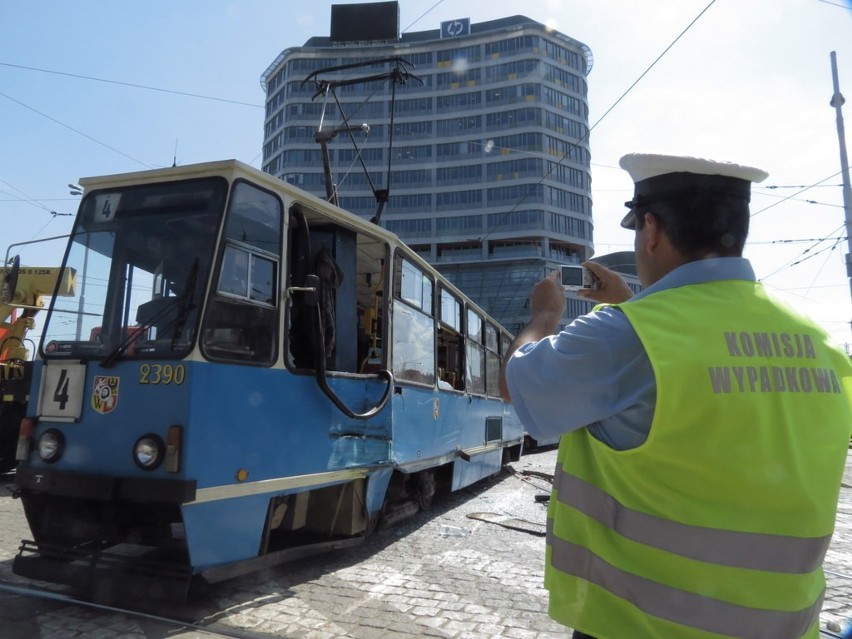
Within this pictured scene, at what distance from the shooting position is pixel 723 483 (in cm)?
120

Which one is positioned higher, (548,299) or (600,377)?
(548,299)

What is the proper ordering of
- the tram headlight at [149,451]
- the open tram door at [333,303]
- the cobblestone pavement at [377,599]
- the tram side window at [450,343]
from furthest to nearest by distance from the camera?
the tram side window at [450,343] < the open tram door at [333,303] < the tram headlight at [149,451] < the cobblestone pavement at [377,599]

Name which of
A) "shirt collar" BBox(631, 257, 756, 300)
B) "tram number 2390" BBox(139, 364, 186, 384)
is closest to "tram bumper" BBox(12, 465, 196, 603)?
"tram number 2390" BBox(139, 364, 186, 384)

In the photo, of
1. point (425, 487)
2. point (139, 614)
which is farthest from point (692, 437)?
point (425, 487)

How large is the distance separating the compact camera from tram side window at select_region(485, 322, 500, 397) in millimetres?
8408

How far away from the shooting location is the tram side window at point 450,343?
800cm

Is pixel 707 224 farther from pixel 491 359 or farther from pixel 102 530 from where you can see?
pixel 491 359

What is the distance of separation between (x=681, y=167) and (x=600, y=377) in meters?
0.54

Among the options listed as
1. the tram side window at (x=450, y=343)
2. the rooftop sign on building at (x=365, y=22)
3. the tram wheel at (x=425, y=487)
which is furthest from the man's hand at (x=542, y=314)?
the rooftop sign on building at (x=365, y=22)

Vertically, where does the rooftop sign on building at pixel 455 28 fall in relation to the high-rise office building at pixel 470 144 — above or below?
above

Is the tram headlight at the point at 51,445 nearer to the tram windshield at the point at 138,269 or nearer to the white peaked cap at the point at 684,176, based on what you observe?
the tram windshield at the point at 138,269

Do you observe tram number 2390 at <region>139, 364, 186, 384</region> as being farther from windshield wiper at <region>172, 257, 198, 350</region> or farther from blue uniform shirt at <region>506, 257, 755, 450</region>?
blue uniform shirt at <region>506, 257, 755, 450</region>

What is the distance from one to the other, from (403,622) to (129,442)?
2.17 m

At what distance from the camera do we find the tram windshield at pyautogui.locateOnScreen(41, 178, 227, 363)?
14.1 ft
